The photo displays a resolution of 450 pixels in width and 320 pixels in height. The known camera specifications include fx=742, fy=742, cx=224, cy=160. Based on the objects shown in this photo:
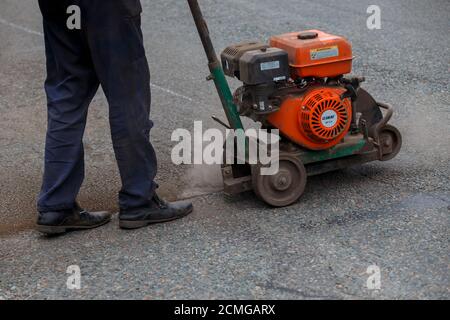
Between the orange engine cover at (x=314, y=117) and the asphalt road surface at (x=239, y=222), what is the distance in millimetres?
370

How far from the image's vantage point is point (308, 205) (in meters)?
4.23

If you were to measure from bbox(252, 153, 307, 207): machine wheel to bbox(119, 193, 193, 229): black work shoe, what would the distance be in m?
0.44

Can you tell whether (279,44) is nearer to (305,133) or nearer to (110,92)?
(305,133)

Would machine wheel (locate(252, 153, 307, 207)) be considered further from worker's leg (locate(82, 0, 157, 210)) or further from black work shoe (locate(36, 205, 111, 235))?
black work shoe (locate(36, 205, 111, 235))

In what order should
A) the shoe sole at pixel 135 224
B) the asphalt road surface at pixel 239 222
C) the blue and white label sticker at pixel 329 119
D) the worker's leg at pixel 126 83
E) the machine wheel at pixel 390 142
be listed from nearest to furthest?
the asphalt road surface at pixel 239 222 < the worker's leg at pixel 126 83 < the shoe sole at pixel 135 224 < the blue and white label sticker at pixel 329 119 < the machine wheel at pixel 390 142

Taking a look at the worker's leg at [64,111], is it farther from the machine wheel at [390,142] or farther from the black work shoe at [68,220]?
the machine wheel at [390,142]

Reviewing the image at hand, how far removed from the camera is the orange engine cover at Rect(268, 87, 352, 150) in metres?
4.12

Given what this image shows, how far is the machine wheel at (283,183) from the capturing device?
4129 millimetres

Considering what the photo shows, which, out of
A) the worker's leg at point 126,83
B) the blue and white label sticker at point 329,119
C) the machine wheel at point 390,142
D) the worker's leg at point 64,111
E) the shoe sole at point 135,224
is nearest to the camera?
the worker's leg at point 126,83

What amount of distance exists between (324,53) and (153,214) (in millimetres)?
1296

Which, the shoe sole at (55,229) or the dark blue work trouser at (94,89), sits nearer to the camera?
the dark blue work trouser at (94,89)

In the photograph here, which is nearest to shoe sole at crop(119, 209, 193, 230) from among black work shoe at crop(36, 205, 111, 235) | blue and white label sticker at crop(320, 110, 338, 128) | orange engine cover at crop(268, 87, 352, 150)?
black work shoe at crop(36, 205, 111, 235)

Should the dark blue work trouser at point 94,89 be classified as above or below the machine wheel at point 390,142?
above

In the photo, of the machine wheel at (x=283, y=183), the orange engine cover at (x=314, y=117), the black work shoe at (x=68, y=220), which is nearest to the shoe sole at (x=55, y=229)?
the black work shoe at (x=68, y=220)
